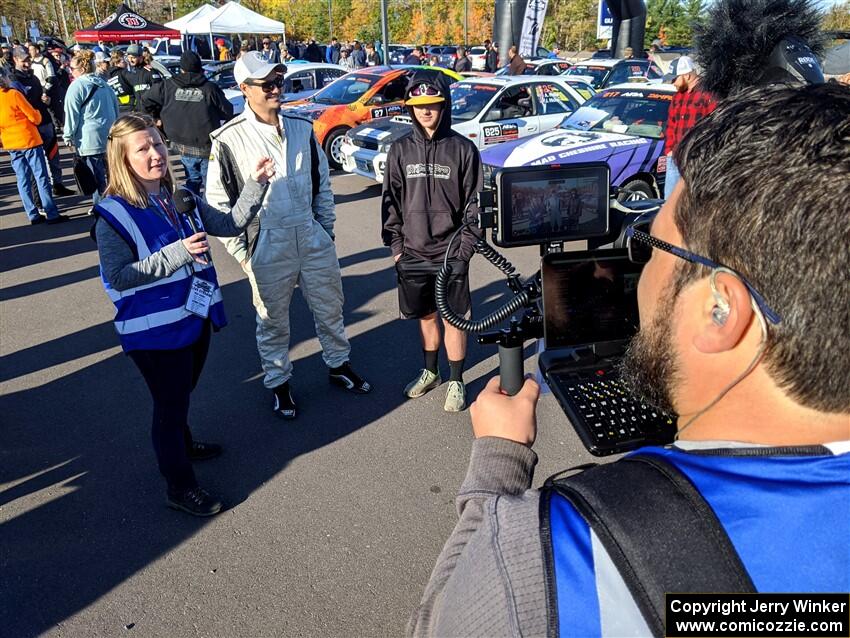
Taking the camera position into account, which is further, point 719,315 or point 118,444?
point 118,444

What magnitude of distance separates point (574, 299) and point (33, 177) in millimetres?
8615

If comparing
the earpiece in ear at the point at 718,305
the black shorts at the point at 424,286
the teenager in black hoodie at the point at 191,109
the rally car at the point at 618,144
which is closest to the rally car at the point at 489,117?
the rally car at the point at 618,144

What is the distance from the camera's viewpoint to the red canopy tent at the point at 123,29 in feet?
72.8

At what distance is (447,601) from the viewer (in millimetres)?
835

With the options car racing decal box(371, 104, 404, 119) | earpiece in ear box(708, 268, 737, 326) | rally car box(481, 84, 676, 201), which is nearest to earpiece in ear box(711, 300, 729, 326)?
earpiece in ear box(708, 268, 737, 326)

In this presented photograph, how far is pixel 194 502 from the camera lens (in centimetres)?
301

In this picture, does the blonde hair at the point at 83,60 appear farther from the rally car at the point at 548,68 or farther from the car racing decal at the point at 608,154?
the rally car at the point at 548,68

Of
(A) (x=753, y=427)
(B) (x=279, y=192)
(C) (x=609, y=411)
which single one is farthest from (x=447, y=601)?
(B) (x=279, y=192)

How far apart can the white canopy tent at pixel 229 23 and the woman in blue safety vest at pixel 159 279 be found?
21.1 metres

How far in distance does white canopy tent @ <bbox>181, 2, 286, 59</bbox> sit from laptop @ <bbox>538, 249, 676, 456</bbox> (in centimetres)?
2290

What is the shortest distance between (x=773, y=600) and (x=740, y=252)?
41 cm

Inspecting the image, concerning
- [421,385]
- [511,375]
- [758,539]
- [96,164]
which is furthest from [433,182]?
[96,164]

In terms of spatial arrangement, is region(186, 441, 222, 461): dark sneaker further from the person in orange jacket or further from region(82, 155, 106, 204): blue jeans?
the person in orange jacket

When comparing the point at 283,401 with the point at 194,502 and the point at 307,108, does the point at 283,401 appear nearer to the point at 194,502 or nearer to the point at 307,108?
the point at 194,502
